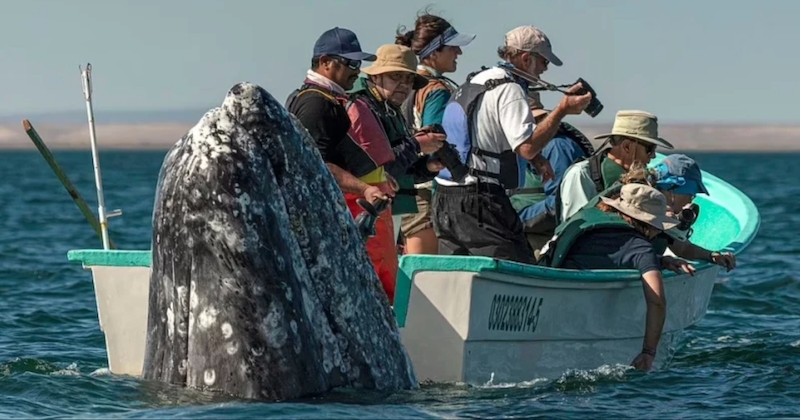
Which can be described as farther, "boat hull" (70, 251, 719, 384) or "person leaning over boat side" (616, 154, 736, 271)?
"person leaning over boat side" (616, 154, 736, 271)

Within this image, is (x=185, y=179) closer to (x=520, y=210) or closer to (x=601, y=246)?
(x=601, y=246)

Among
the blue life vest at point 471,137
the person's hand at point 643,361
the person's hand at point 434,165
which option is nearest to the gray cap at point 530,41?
the blue life vest at point 471,137

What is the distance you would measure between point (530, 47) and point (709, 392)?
93.2 inches

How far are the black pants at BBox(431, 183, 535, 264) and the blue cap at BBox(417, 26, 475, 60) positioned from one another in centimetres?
113

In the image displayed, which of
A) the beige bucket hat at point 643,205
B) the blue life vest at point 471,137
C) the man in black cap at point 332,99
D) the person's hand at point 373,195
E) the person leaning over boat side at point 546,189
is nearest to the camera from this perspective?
the person's hand at point 373,195

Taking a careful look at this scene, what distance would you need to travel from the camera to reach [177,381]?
6.23 m

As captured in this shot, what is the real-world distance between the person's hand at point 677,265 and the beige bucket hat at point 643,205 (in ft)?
1.22

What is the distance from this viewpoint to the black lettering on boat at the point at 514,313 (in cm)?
771

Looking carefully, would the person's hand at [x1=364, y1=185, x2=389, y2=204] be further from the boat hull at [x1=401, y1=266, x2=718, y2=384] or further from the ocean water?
the ocean water

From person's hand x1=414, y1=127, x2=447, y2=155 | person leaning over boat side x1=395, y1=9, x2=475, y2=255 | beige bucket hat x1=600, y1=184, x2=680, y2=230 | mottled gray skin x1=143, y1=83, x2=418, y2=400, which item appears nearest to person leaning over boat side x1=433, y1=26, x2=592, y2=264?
person's hand x1=414, y1=127, x2=447, y2=155

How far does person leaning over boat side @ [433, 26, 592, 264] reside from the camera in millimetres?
8288

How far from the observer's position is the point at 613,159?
9227 millimetres

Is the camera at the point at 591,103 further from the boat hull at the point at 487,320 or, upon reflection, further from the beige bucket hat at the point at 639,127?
the boat hull at the point at 487,320

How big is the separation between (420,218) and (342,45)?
1.69 m
